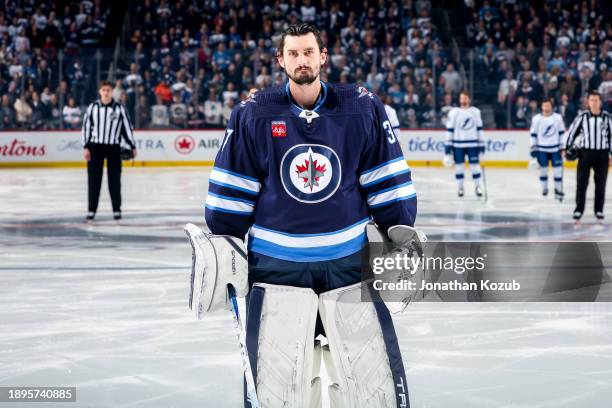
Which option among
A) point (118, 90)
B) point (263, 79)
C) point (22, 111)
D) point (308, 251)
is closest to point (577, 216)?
point (308, 251)

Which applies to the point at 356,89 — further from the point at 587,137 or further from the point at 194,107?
the point at 194,107

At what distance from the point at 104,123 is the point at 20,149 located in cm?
938

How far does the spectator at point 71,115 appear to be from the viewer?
19.0 metres

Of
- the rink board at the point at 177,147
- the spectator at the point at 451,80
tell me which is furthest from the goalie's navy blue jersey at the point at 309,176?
the spectator at the point at 451,80

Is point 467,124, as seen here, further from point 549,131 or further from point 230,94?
point 230,94

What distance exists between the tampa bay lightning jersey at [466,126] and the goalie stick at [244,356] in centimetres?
1121

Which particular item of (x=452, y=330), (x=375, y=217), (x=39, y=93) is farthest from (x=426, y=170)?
(x=375, y=217)

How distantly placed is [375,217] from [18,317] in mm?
3096

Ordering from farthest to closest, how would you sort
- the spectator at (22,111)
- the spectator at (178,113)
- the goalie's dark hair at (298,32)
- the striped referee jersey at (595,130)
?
the spectator at (178,113), the spectator at (22,111), the striped referee jersey at (595,130), the goalie's dark hair at (298,32)

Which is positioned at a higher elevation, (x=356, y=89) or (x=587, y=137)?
(x=356, y=89)

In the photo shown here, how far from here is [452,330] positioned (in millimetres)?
5160

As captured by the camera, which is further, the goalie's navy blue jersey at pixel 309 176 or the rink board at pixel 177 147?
the rink board at pixel 177 147

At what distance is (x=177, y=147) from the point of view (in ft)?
63.8

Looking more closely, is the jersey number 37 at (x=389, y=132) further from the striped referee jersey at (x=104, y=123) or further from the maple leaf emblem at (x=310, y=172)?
the striped referee jersey at (x=104, y=123)
